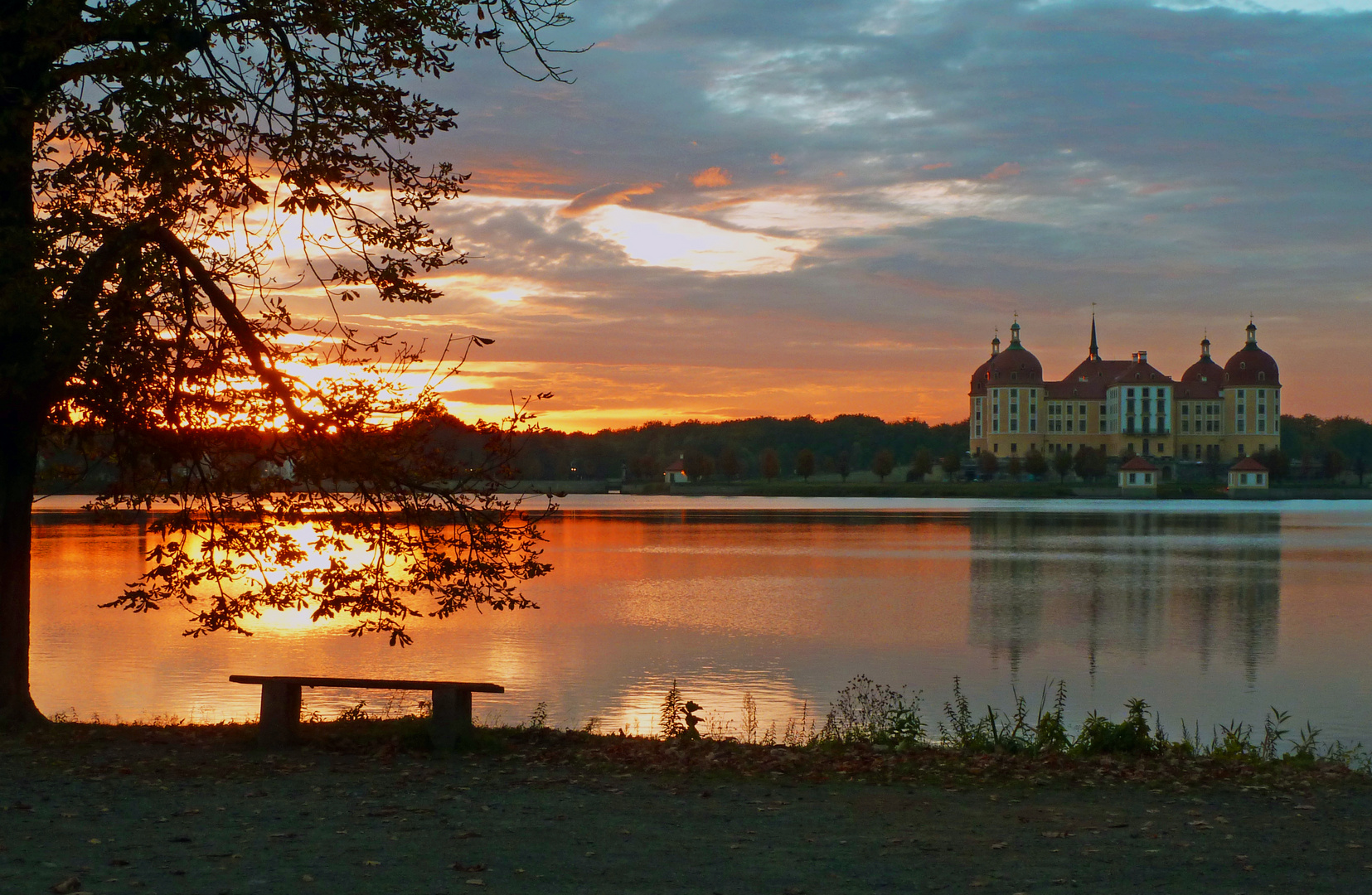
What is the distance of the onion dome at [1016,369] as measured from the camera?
14588cm

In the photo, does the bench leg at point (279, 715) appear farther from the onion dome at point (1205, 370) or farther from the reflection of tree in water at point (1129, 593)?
the onion dome at point (1205, 370)

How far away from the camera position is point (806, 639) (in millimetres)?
21547

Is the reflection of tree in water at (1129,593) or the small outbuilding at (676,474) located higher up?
the small outbuilding at (676,474)

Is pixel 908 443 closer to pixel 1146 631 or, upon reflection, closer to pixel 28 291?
pixel 1146 631

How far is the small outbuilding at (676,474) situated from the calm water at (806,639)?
103125 mm

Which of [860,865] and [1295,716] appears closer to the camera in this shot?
[860,865]

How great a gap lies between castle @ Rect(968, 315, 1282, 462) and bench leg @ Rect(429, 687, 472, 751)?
138 metres

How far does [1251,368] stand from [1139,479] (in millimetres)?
29908

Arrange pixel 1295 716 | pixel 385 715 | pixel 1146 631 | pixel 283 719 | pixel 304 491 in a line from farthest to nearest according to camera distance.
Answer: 1. pixel 1146 631
2. pixel 1295 716
3. pixel 385 715
4. pixel 304 491
5. pixel 283 719

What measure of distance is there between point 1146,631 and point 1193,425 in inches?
5114

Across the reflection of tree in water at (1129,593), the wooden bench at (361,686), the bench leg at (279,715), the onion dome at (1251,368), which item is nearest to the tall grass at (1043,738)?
the wooden bench at (361,686)

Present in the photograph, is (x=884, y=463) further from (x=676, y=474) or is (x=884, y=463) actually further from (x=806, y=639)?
(x=806, y=639)

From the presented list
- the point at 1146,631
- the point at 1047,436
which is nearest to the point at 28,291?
the point at 1146,631

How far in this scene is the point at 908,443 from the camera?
561ft
